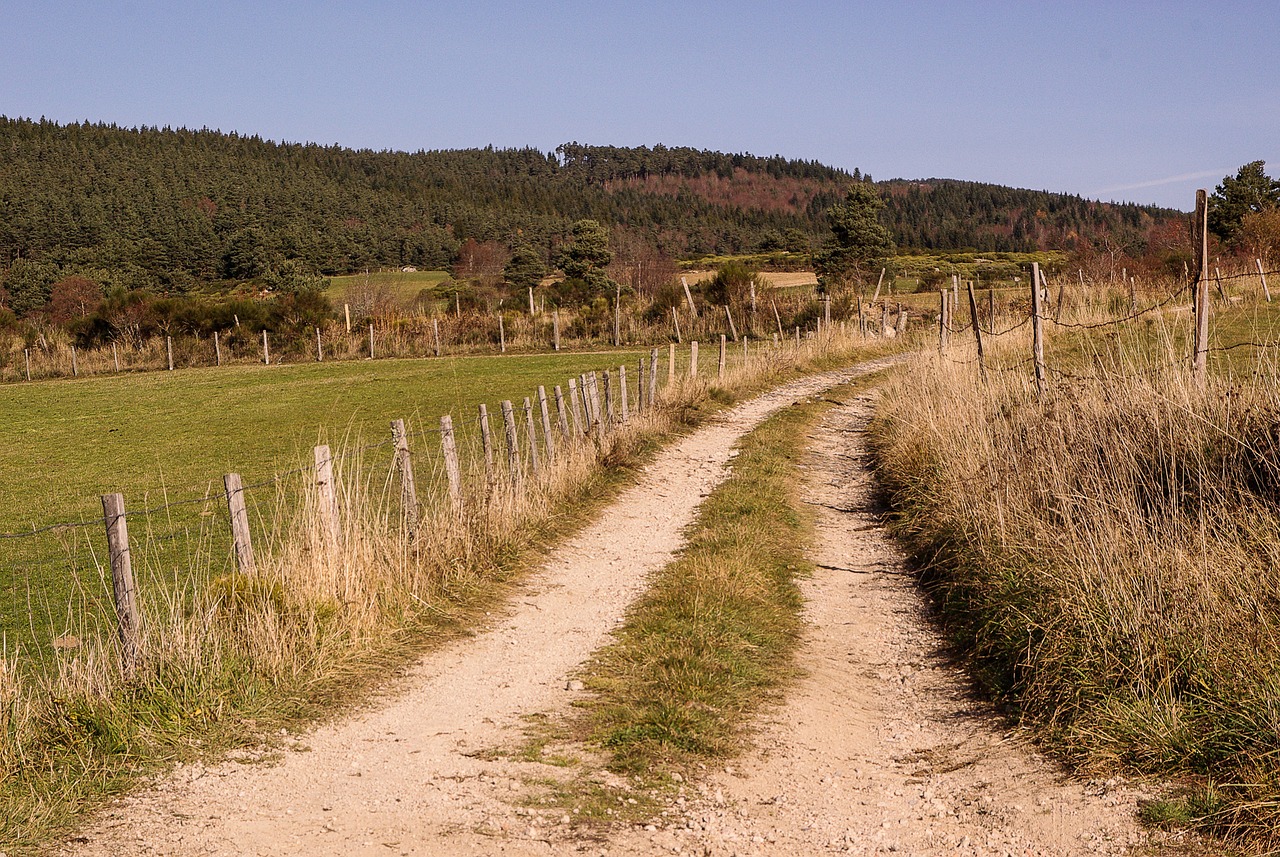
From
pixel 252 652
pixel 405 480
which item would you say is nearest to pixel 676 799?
pixel 252 652

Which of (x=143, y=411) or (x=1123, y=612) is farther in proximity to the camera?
(x=143, y=411)

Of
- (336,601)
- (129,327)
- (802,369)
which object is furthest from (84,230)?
(336,601)

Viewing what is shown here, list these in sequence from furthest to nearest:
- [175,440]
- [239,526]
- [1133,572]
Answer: [175,440]
[239,526]
[1133,572]

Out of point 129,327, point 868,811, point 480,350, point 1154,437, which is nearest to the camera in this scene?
point 868,811

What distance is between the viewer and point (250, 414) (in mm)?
25703

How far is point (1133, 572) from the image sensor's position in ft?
19.2

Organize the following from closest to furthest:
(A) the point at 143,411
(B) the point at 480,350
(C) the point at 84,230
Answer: (A) the point at 143,411, (B) the point at 480,350, (C) the point at 84,230

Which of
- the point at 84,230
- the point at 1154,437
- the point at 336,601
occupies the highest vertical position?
the point at 84,230

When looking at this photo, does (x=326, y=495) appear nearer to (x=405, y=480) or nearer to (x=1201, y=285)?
(x=405, y=480)

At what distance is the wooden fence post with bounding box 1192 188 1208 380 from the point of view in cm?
757

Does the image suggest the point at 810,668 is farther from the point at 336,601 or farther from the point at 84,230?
the point at 84,230

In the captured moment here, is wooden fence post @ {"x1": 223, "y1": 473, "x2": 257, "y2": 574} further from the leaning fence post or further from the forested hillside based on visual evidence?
the forested hillside

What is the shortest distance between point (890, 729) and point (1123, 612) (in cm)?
141

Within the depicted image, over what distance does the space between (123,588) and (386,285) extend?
69.5 metres
